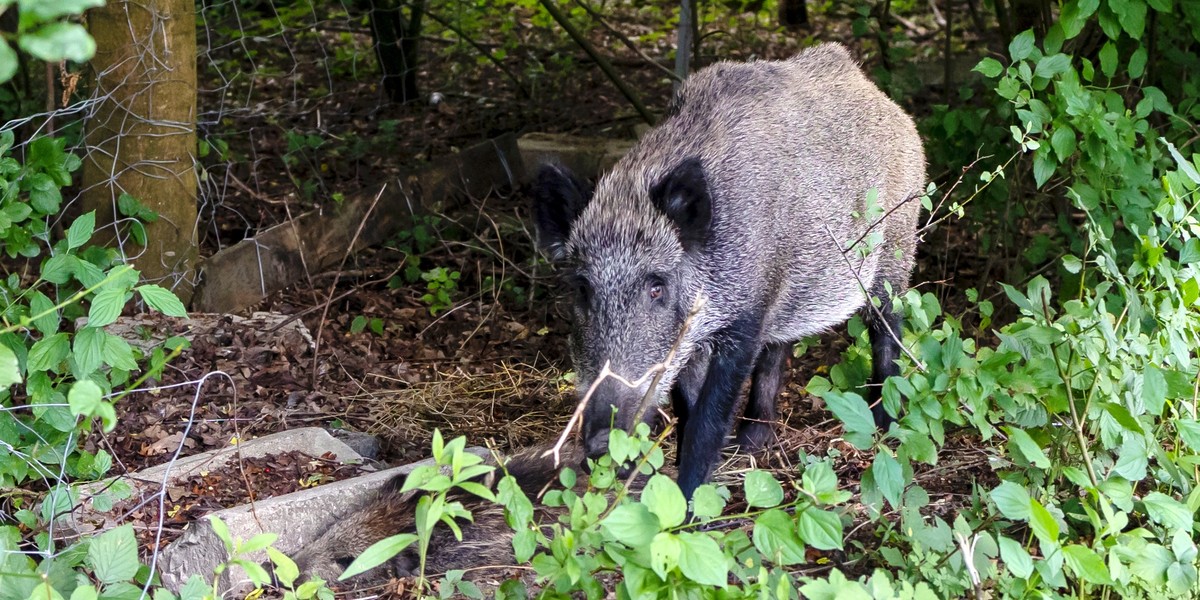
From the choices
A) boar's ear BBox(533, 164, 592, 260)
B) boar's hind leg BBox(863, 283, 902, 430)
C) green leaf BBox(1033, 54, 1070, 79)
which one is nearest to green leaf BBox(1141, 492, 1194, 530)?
green leaf BBox(1033, 54, 1070, 79)

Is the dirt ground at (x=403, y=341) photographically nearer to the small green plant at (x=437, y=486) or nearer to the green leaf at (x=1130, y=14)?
the green leaf at (x=1130, y=14)

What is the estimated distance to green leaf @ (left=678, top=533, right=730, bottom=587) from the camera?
221cm

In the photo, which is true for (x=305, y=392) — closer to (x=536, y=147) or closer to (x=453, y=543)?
(x=453, y=543)

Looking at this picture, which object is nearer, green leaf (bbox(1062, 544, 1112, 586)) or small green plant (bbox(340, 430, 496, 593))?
small green plant (bbox(340, 430, 496, 593))

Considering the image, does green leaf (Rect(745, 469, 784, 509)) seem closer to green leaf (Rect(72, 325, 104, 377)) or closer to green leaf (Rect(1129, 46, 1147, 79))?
green leaf (Rect(72, 325, 104, 377))

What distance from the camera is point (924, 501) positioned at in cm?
310

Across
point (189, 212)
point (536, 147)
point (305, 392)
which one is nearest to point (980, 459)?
point (305, 392)

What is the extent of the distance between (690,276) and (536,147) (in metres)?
3.59

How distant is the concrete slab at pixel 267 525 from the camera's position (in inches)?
133

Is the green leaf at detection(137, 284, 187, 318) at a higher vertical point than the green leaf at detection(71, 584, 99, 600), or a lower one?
higher

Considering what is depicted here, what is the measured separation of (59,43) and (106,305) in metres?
1.45

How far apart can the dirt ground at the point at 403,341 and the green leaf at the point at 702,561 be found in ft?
4.17

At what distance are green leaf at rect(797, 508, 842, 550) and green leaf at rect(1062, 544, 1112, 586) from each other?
21.3 inches

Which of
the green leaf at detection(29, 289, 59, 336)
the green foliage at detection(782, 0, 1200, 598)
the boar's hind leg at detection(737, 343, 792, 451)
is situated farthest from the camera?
the boar's hind leg at detection(737, 343, 792, 451)
